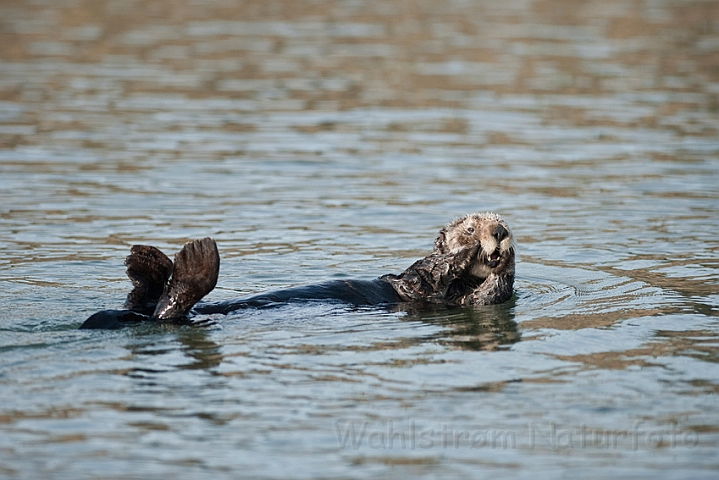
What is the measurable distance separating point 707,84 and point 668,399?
11380 millimetres

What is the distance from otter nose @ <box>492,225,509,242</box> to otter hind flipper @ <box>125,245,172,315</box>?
1.97 metres

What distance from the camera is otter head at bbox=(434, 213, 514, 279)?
21.2 feet

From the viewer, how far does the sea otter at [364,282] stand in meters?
5.62

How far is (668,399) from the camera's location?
4781mm

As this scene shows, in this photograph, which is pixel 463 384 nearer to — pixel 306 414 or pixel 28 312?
pixel 306 414

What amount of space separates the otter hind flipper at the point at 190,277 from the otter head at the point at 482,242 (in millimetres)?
1718

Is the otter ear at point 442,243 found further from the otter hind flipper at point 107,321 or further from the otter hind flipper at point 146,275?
the otter hind flipper at point 107,321

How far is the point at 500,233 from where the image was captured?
6441mm

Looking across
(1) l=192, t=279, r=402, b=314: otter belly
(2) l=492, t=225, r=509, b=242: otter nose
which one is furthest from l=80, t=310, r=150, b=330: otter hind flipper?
(2) l=492, t=225, r=509, b=242: otter nose

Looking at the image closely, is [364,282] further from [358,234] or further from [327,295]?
[358,234]

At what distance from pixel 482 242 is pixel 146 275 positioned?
6.78 ft

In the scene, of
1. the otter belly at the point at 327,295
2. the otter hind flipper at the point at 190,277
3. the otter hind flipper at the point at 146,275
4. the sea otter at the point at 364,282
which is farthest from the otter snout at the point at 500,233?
the otter hind flipper at the point at 146,275

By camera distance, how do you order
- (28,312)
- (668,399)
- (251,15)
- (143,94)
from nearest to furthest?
1. (668,399)
2. (28,312)
3. (143,94)
4. (251,15)

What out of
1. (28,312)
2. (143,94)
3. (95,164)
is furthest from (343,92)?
(28,312)
